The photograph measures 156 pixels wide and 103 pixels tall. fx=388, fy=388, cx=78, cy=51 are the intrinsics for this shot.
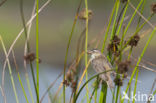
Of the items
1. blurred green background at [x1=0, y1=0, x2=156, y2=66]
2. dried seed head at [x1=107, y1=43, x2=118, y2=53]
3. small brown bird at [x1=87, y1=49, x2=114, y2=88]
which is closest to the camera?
dried seed head at [x1=107, y1=43, x2=118, y2=53]

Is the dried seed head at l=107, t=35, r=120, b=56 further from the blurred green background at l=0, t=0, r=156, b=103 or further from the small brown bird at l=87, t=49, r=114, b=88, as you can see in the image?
the blurred green background at l=0, t=0, r=156, b=103

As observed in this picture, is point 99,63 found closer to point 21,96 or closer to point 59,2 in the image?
point 21,96

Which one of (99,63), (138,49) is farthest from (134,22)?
(99,63)

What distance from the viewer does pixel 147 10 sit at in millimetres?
12164

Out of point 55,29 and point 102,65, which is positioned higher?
point 55,29

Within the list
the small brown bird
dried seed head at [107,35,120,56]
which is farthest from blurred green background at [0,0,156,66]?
dried seed head at [107,35,120,56]

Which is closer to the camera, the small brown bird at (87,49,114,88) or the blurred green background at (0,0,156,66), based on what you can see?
the small brown bird at (87,49,114,88)

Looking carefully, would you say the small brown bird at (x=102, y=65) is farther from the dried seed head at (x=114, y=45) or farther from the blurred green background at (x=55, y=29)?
the blurred green background at (x=55, y=29)

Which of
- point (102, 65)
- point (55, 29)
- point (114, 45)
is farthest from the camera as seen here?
point (55, 29)

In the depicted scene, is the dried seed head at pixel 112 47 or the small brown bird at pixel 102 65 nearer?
the dried seed head at pixel 112 47

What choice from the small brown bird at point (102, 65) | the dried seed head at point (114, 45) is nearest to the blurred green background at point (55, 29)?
the small brown bird at point (102, 65)

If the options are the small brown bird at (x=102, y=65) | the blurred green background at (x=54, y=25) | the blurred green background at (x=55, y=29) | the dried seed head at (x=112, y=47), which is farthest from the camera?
the blurred green background at (x=54, y=25)

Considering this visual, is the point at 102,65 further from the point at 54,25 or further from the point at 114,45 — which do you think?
the point at 54,25

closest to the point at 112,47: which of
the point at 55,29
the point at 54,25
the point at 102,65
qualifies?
the point at 102,65
